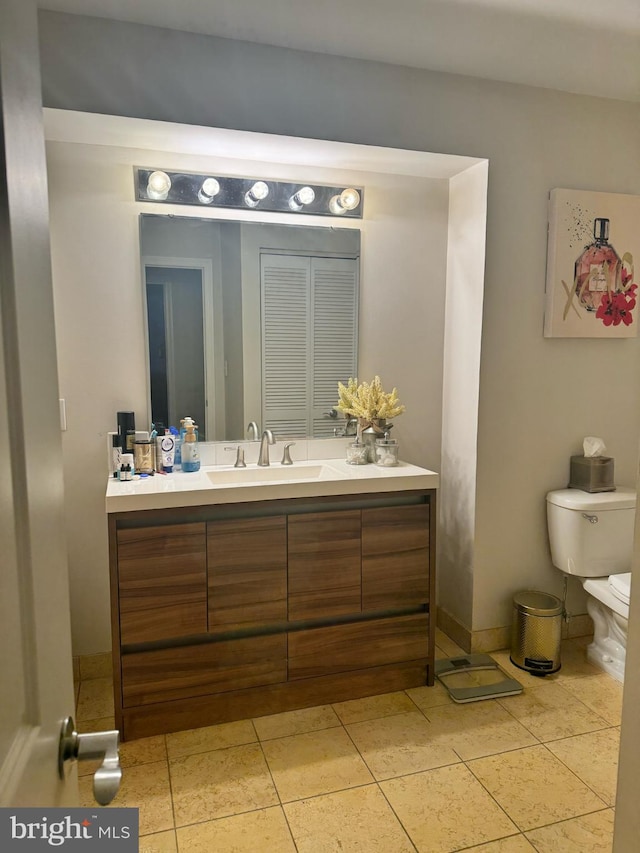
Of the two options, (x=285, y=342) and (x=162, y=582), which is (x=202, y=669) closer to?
(x=162, y=582)

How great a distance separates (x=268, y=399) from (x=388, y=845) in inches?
68.7

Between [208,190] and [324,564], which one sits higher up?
[208,190]

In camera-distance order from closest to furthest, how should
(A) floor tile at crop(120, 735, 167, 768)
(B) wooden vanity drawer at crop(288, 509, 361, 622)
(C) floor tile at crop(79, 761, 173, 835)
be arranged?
(C) floor tile at crop(79, 761, 173, 835) < (A) floor tile at crop(120, 735, 167, 768) < (B) wooden vanity drawer at crop(288, 509, 361, 622)

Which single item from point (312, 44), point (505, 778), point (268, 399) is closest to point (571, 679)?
point (505, 778)

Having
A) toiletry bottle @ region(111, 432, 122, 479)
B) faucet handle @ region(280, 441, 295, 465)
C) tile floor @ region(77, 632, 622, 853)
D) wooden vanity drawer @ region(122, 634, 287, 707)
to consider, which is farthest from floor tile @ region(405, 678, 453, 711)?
toiletry bottle @ region(111, 432, 122, 479)

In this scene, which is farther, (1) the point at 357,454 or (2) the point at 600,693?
(1) the point at 357,454

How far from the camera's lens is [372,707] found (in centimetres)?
244

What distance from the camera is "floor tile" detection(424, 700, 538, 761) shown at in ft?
7.22

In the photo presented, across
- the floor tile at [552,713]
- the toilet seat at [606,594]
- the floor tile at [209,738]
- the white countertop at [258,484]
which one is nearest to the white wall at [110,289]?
the white countertop at [258,484]

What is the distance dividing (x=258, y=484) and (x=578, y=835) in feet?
4.90

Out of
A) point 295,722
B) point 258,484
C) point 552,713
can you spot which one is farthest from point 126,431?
point 552,713

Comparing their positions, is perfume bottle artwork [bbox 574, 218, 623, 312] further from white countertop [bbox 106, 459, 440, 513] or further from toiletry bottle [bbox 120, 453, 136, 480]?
toiletry bottle [bbox 120, 453, 136, 480]

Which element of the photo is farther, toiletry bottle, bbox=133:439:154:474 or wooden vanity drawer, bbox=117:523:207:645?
toiletry bottle, bbox=133:439:154:474

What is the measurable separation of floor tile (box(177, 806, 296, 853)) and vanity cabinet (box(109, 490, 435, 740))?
1.59ft
